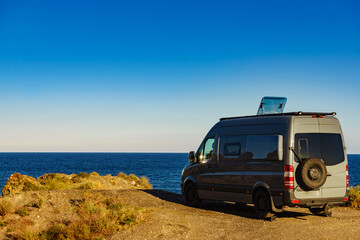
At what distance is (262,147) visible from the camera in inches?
415

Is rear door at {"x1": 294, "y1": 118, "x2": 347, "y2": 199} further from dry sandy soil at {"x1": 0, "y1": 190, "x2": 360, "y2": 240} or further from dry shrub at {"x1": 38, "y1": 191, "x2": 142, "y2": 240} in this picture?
dry shrub at {"x1": 38, "y1": 191, "x2": 142, "y2": 240}

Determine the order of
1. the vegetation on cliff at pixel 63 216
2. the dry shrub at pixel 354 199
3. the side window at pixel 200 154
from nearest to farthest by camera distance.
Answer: the vegetation on cliff at pixel 63 216 < the side window at pixel 200 154 < the dry shrub at pixel 354 199

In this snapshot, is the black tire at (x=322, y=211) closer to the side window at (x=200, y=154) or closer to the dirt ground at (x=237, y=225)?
the dirt ground at (x=237, y=225)

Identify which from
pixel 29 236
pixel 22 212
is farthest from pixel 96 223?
pixel 22 212

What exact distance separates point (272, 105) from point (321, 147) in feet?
9.64

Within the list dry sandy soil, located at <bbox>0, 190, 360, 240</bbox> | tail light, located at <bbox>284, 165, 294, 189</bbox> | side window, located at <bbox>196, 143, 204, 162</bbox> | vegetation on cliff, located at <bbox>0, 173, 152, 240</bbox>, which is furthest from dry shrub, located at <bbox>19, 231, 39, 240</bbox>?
tail light, located at <bbox>284, 165, 294, 189</bbox>

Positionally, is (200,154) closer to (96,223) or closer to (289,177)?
(289,177)

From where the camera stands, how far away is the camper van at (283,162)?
977 cm

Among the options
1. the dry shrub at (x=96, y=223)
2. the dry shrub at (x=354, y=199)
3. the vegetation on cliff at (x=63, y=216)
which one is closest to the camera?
the dry shrub at (x=96, y=223)

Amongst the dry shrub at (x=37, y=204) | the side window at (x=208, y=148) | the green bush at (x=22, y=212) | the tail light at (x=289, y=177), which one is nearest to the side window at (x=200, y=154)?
the side window at (x=208, y=148)

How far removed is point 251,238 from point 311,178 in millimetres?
2417

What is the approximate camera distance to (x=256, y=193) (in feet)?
35.0

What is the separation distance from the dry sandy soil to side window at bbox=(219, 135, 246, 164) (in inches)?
66.2

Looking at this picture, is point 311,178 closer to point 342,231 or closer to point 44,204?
point 342,231
